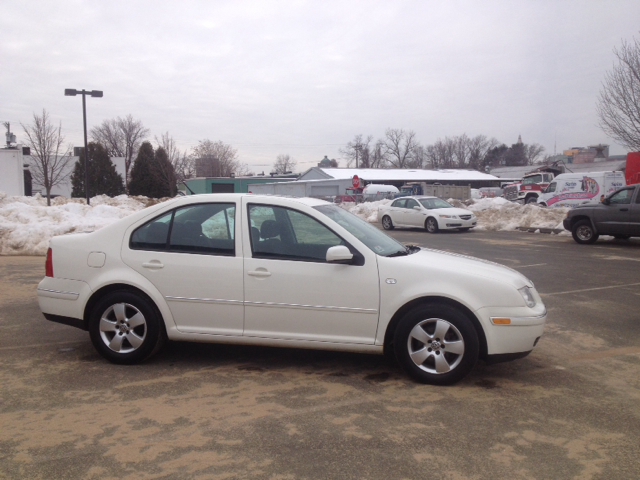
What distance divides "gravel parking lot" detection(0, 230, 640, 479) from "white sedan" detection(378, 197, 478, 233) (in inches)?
618

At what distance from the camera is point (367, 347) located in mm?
4508

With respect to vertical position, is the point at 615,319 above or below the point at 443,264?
below

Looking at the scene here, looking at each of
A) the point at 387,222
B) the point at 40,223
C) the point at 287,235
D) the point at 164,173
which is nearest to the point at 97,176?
the point at 164,173

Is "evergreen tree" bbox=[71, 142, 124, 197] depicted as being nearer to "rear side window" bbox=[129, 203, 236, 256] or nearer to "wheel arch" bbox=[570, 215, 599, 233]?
"wheel arch" bbox=[570, 215, 599, 233]

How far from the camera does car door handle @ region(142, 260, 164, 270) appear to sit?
481cm

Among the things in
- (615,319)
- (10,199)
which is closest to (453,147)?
(10,199)

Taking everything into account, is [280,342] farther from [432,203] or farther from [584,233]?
[432,203]

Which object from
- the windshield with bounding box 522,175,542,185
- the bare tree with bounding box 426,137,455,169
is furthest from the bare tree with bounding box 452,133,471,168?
the windshield with bounding box 522,175,542,185

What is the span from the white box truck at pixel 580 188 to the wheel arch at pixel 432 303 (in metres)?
21.1

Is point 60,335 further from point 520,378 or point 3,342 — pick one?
point 520,378

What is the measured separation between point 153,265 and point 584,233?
1476 cm

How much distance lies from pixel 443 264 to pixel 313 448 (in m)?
1.99

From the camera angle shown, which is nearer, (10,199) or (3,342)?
(3,342)

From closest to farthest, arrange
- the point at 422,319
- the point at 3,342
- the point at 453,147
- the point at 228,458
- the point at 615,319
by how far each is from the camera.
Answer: the point at 228,458, the point at 422,319, the point at 3,342, the point at 615,319, the point at 453,147
